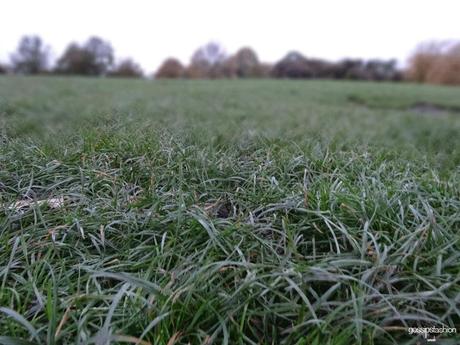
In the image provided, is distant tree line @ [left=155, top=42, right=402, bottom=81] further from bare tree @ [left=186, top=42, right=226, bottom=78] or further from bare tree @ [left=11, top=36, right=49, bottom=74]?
bare tree @ [left=11, top=36, right=49, bottom=74]

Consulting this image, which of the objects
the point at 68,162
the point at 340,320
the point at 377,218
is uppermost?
the point at 68,162

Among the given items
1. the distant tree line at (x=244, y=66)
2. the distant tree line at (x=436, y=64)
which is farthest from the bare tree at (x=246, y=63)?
the distant tree line at (x=436, y=64)

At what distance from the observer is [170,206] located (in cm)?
171

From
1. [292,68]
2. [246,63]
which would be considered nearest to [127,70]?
[292,68]

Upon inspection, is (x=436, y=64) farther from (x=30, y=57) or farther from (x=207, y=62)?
(x=30, y=57)

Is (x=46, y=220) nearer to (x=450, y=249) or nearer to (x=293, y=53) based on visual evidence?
(x=450, y=249)

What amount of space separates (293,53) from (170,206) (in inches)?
1468

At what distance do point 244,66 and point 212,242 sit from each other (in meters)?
34.5

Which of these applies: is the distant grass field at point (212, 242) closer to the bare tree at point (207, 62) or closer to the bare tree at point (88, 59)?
A: the bare tree at point (88, 59)

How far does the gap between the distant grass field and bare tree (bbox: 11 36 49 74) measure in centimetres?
1385

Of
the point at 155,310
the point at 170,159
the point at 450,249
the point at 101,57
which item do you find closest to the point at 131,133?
the point at 170,159

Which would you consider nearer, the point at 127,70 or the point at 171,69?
the point at 127,70

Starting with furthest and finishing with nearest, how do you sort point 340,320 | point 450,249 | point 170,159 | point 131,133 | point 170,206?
point 131,133
point 170,159
point 170,206
point 450,249
point 340,320

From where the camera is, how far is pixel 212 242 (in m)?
1.47
